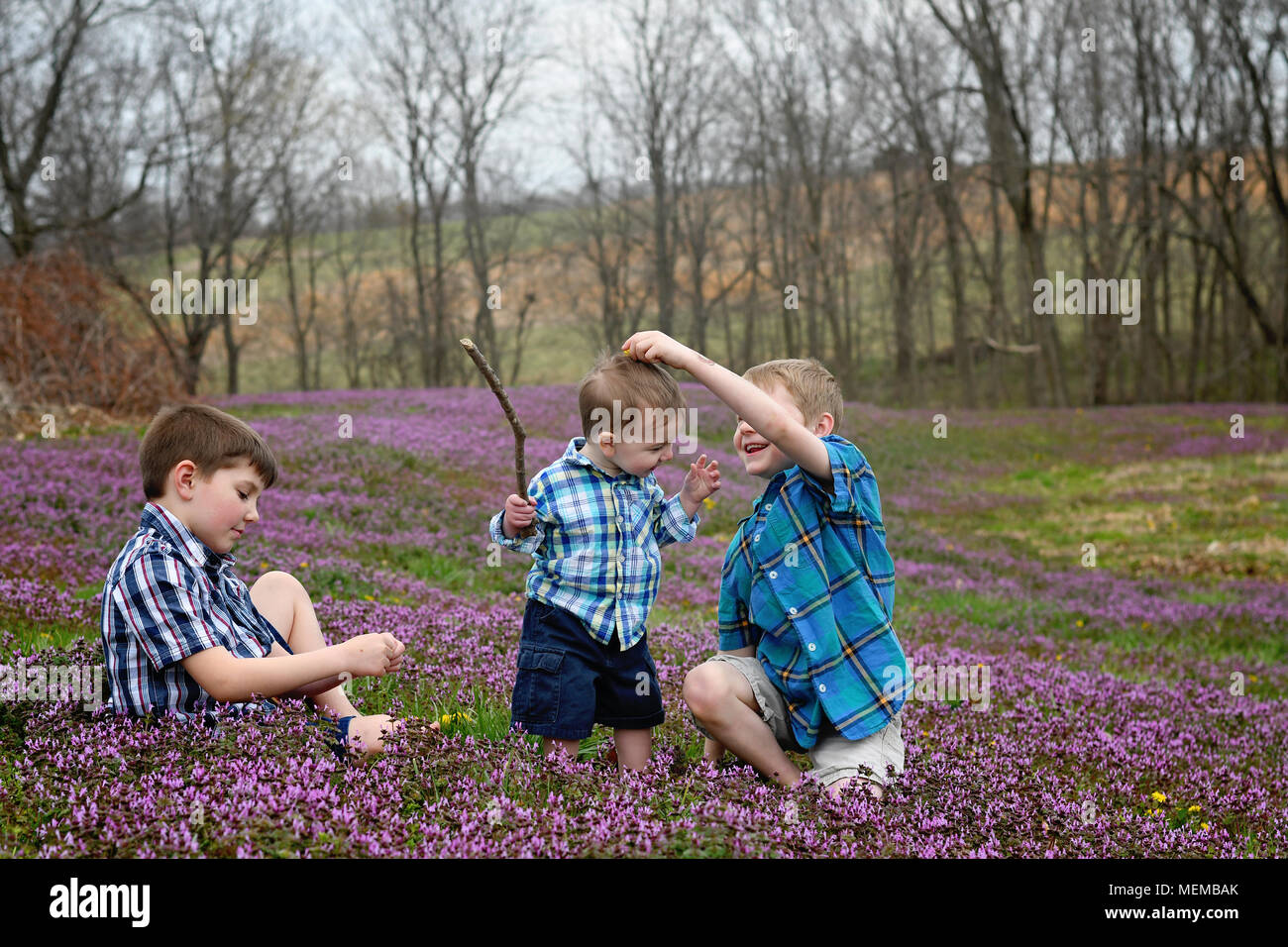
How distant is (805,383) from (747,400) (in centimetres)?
73

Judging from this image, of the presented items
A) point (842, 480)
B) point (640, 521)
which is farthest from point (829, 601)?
point (640, 521)

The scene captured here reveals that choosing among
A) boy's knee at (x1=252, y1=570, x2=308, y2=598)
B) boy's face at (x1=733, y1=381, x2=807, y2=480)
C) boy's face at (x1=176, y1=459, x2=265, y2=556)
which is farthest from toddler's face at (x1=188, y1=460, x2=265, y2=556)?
boy's face at (x1=733, y1=381, x2=807, y2=480)

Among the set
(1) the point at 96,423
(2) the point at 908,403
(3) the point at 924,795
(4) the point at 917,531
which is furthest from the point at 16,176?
(2) the point at 908,403

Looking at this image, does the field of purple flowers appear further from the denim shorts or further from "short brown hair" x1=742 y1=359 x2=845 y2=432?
"short brown hair" x1=742 y1=359 x2=845 y2=432

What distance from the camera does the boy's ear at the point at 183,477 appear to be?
4.07m

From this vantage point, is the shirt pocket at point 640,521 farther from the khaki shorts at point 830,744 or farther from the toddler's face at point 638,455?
the khaki shorts at point 830,744

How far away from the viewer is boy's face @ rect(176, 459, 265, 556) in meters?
4.10

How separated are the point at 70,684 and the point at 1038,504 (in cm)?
1924

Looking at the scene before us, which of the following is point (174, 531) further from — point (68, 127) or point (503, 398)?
point (68, 127)

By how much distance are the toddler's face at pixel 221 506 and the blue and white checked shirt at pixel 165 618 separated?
0.06 metres

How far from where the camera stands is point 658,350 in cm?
402

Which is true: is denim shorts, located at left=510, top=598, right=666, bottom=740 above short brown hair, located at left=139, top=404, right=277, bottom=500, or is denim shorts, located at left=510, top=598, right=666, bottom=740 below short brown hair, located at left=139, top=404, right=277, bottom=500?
below

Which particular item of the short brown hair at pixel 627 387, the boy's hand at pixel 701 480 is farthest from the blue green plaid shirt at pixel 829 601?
the short brown hair at pixel 627 387

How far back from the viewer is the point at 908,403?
52.5 m
